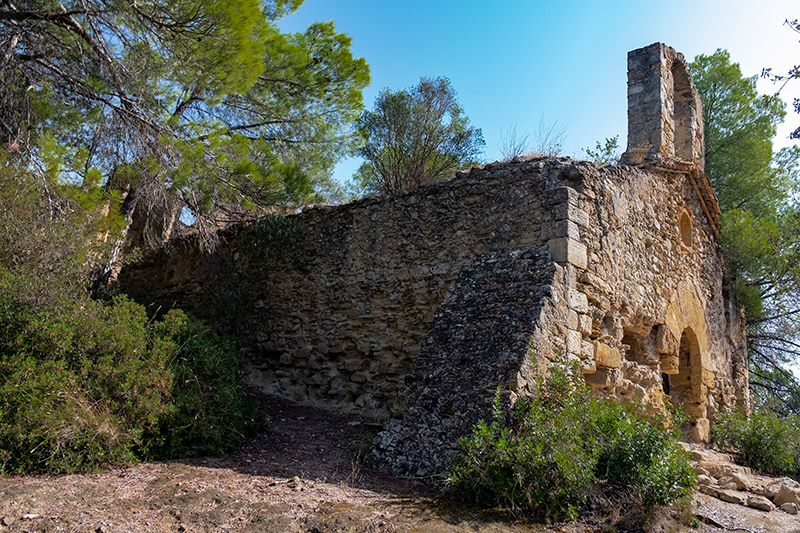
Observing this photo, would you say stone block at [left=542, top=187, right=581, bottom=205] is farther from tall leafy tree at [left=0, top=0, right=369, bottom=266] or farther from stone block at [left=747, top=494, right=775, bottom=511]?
tall leafy tree at [left=0, top=0, right=369, bottom=266]

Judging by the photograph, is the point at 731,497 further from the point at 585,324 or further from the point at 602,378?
the point at 585,324

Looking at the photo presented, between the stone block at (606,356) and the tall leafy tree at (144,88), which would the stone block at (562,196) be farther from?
the tall leafy tree at (144,88)

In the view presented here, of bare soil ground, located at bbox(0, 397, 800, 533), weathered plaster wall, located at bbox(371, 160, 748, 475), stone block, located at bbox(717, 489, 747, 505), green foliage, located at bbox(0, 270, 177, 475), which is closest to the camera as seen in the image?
bare soil ground, located at bbox(0, 397, 800, 533)

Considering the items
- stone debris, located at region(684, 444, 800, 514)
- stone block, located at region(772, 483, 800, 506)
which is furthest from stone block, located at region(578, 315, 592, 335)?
stone block, located at region(772, 483, 800, 506)

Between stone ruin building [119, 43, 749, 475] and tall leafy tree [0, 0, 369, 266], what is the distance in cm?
110

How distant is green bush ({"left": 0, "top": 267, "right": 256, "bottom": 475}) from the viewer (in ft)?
13.4

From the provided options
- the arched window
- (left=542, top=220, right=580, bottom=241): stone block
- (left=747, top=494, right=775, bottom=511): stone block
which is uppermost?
the arched window

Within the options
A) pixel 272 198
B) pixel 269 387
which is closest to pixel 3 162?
Result: pixel 272 198

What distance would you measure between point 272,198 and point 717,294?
715cm

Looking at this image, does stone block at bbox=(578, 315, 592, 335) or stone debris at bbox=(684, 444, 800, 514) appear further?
stone block at bbox=(578, 315, 592, 335)

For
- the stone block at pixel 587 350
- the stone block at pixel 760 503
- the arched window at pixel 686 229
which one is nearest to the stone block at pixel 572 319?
the stone block at pixel 587 350

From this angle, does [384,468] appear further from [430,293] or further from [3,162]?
[3,162]

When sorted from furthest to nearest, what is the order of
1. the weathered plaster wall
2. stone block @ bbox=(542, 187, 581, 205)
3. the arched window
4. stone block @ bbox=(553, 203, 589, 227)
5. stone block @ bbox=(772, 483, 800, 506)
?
the arched window < stone block @ bbox=(542, 187, 581, 205) < stone block @ bbox=(553, 203, 589, 227) < stone block @ bbox=(772, 483, 800, 506) < the weathered plaster wall

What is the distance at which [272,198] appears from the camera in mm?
8398
